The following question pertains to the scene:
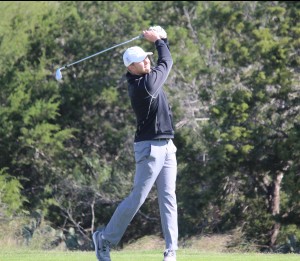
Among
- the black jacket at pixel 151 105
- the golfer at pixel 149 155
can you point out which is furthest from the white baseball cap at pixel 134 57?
the black jacket at pixel 151 105

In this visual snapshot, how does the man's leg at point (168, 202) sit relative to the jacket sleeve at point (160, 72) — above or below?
below

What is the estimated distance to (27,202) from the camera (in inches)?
1115

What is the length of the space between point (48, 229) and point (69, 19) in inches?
631

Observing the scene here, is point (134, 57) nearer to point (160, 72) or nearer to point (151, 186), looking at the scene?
point (160, 72)

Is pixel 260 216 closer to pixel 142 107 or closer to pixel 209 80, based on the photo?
pixel 209 80

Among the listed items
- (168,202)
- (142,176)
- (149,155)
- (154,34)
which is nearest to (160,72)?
(154,34)

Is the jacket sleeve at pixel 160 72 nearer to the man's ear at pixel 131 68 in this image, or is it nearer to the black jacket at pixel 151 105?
the black jacket at pixel 151 105

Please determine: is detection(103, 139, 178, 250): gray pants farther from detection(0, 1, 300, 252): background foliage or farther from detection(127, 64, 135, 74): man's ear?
detection(0, 1, 300, 252): background foliage

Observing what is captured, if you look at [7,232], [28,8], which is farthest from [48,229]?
[28,8]

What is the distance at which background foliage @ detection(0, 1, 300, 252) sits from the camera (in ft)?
78.1

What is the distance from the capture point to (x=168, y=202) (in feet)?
24.2

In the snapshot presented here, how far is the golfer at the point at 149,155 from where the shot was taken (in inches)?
287

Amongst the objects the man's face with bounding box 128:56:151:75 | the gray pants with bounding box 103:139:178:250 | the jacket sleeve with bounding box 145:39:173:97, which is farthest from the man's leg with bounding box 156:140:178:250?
the man's face with bounding box 128:56:151:75

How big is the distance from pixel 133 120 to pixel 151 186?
23.5 metres
